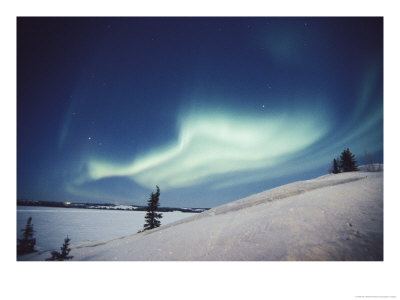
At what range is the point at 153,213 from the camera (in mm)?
17453

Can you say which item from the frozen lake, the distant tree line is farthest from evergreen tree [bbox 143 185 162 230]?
the distant tree line

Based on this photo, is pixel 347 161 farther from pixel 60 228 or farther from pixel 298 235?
pixel 60 228

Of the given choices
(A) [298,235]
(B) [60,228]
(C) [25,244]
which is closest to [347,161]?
(A) [298,235]

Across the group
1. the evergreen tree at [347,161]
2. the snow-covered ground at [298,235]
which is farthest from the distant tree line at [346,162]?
the snow-covered ground at [298,235]

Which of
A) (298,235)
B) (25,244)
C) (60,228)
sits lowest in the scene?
(60,228)

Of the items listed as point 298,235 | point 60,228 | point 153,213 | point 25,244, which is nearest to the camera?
point 298,235

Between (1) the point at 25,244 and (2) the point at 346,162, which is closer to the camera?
(1) the point at 25,244

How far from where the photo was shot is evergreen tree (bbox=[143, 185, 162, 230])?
672 inches

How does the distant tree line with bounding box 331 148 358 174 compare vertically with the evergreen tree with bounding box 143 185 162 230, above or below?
above

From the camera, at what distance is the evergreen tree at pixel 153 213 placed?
1706 cm

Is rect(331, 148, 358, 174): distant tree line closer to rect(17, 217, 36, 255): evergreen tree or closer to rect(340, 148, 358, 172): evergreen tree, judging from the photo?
rect(340, 148, 358, 172): evergreen tree

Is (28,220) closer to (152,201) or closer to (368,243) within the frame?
(368,243)
